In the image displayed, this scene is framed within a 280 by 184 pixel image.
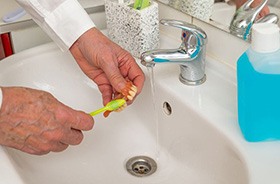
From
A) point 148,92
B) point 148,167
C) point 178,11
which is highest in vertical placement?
point 178,11

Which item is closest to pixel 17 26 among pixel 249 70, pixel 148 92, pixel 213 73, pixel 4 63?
pixel 4 63

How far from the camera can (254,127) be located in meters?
0.57

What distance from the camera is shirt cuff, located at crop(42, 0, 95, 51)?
2.50 feet

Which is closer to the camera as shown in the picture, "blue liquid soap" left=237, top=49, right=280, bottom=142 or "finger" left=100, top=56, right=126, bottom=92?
"blue liquid soap" left=237, top=49, right=280, bottom=142

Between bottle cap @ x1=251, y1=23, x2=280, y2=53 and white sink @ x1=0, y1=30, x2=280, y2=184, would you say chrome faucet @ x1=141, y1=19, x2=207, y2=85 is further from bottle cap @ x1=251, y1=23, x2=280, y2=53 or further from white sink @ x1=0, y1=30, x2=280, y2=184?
bottle cap @ x1=251, y1=23, x2=280, y2=53

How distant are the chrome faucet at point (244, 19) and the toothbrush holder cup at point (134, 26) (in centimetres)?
15

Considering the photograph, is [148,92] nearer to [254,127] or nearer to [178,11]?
[178,11]

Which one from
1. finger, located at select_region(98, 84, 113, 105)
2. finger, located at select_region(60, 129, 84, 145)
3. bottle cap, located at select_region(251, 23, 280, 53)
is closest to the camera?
bottle cap, located at select_region(251, 23, 280, 53)

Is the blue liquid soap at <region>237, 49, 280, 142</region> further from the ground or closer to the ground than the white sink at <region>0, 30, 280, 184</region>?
further from the ground

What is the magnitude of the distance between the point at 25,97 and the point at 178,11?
1.24 ft

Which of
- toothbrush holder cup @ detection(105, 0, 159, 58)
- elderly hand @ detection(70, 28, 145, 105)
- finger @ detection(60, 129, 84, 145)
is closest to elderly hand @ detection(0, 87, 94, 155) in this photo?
finger @ detection(60, 129, 84, 145)

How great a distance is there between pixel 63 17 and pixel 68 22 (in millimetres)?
13

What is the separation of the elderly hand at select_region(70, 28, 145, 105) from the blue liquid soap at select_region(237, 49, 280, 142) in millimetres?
205

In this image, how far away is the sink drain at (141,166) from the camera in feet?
2.58
